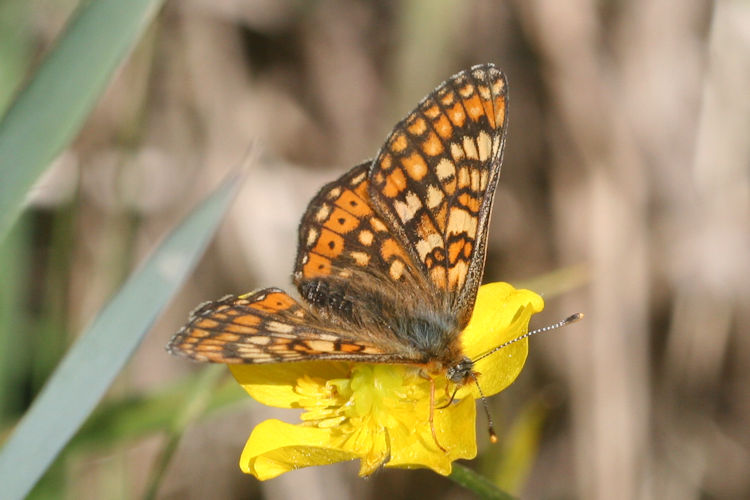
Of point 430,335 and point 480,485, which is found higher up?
point 430,335

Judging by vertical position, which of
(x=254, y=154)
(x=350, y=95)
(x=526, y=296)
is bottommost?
(x=526, y=296)

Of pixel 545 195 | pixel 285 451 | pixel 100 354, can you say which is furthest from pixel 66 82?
pixel 545 195

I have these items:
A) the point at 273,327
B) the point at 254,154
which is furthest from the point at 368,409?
the point at 254,154

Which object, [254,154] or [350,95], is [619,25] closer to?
[350,95]

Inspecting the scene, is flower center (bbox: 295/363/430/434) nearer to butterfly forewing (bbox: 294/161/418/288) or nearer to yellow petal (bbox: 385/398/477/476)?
yellow petal (bbox: 385/398/477/476)

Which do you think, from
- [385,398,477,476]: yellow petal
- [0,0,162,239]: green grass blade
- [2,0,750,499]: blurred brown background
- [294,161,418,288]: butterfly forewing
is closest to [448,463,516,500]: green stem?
[385,398,477,476]: yellow petal

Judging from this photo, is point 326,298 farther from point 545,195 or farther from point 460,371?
point 545,195
